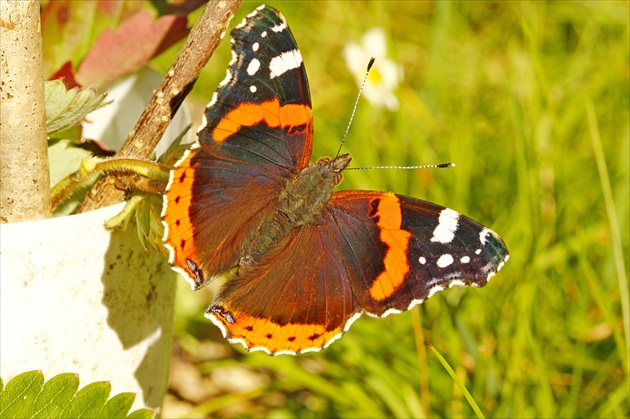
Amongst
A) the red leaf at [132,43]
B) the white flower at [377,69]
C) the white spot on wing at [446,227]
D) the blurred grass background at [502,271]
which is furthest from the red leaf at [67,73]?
the white flower at [377,69]

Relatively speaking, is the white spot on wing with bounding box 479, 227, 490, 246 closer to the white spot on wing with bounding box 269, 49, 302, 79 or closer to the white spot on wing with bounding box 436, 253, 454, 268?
the white spot on wing with bounding box 436, 253, 454, 268

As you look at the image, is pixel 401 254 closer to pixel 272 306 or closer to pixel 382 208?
pixel 382 208

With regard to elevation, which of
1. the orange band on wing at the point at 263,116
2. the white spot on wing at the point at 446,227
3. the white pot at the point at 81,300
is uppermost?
the orange band on wing at the point at 263,116

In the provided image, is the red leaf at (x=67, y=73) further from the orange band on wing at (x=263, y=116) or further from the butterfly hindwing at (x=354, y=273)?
the butterfly hindwing at (x=354, y=273)

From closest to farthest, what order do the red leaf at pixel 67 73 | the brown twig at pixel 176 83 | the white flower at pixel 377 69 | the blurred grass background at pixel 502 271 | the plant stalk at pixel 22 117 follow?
the plant stalk at pixel 22 117, the brown twig at pixel 176 83, the red leaf at pixel 67 73, the blurred grass background at pixel 502 271, the white flower at pixel 377 69

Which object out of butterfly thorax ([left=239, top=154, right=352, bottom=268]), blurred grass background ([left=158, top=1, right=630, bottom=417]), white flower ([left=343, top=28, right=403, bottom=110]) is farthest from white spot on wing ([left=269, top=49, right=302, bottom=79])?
white flower ([left=343, top=28, right=403, bottom=110])

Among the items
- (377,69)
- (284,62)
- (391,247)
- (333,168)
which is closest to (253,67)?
(284,62)
